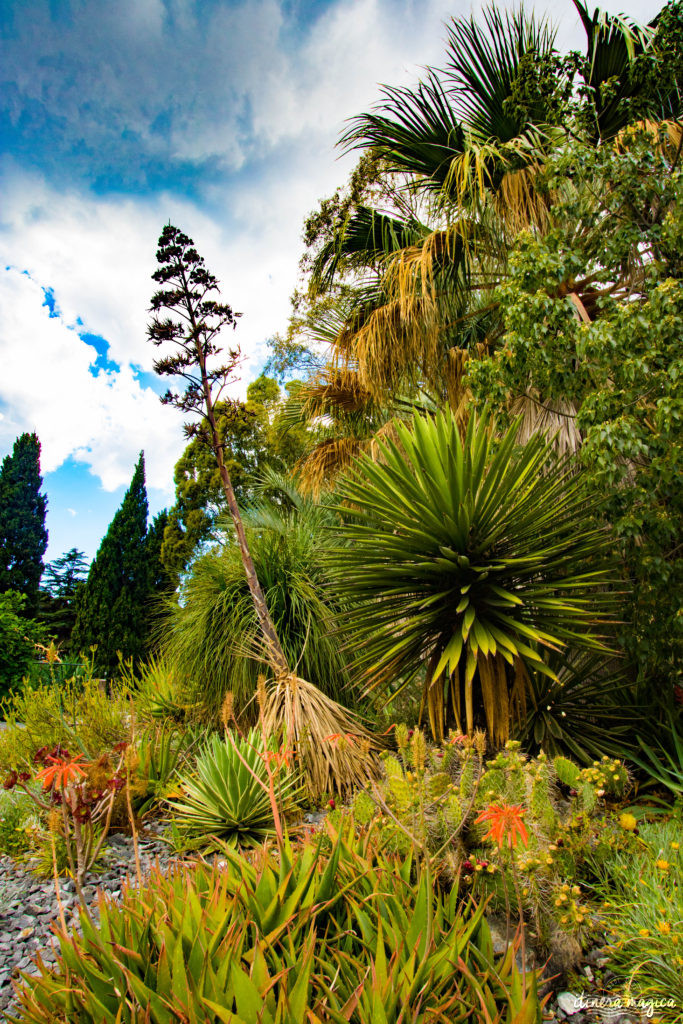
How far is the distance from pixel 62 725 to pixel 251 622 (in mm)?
1654

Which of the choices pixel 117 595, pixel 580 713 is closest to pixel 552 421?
pixel 580 713

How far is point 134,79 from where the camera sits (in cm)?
520

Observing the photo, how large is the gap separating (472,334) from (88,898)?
21.7ft

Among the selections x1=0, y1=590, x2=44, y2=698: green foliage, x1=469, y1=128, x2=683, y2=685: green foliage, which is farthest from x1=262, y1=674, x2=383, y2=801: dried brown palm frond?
x1=0, y1=590, x2=44, y2=698: green foliage

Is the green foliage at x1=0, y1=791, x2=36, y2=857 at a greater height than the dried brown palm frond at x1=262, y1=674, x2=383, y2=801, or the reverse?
the dried brown palm frond at x1=262, y1=674, x2=383, y2=801

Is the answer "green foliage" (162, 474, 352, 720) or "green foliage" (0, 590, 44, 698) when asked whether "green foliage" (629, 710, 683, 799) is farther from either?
"green foliage" (0, 590, 44, 698)

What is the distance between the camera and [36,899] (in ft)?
8.35

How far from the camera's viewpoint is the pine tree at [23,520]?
1470 cm

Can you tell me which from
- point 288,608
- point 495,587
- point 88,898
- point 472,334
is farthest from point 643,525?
point 472,334

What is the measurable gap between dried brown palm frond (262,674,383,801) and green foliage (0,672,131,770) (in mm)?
1171

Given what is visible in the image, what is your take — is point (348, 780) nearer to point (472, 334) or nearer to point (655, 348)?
point (655, 348)

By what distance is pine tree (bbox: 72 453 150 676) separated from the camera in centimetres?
1266

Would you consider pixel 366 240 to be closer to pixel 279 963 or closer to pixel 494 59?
pixel 494 59

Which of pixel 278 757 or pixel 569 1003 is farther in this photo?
pixel 278 757
